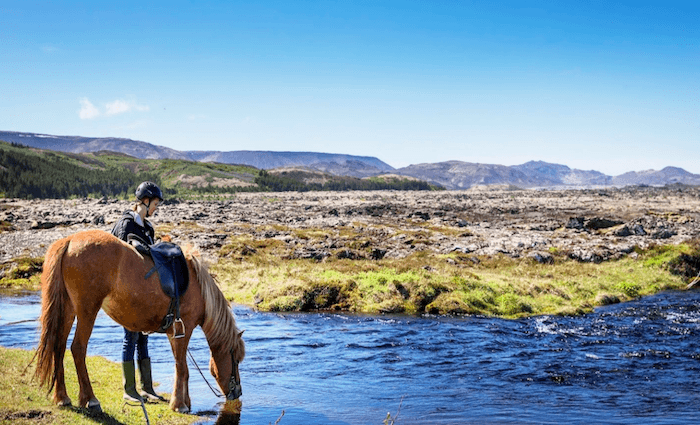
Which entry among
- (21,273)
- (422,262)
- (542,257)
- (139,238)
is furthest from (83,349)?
(542,257)

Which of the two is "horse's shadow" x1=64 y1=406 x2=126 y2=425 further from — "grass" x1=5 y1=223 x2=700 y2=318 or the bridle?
"grass" x1=5 y1=223 x2=700 y2=318

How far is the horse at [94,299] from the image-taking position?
7.00 meters

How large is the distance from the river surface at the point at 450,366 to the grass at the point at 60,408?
0.89 meters

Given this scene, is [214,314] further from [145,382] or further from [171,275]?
[145,382]

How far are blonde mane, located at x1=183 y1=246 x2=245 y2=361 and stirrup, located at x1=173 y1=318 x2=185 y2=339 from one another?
1.43 ft

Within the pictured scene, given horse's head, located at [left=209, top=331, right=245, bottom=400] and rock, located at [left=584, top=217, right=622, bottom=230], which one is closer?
horse's head, located at [left=209, top=331, right=245, bottom=400]

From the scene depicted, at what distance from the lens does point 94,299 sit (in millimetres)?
7184

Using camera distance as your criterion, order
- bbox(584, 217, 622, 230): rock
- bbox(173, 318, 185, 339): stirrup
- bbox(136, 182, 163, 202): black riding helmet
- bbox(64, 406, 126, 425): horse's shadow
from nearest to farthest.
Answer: bbox(64, 406, 126, 425): horse's shadow
bbox(173, 318, 185, 339): stirrup
bbox(136, 182, 163, 202): black riding helmet
bbox(584, 217, 622, 230): rock

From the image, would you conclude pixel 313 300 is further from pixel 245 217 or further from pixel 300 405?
pixel 245 217

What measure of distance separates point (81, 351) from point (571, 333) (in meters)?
13.7

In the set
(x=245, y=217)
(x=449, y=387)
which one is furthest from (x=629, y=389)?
(x=245, y=217)

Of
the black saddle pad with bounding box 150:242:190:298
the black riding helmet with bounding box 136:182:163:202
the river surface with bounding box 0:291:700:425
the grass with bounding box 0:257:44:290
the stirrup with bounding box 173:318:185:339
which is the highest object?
the black riding helmet with bounding box 136:182:163:202

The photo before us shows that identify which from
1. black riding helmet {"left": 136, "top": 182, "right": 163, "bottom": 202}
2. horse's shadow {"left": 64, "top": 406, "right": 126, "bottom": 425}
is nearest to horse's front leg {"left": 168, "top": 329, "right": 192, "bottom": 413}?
horse's shadow {"left": 64, "top": 406, "right": 126, "bottom": 425}

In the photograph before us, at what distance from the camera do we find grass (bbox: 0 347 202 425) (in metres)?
6.87
